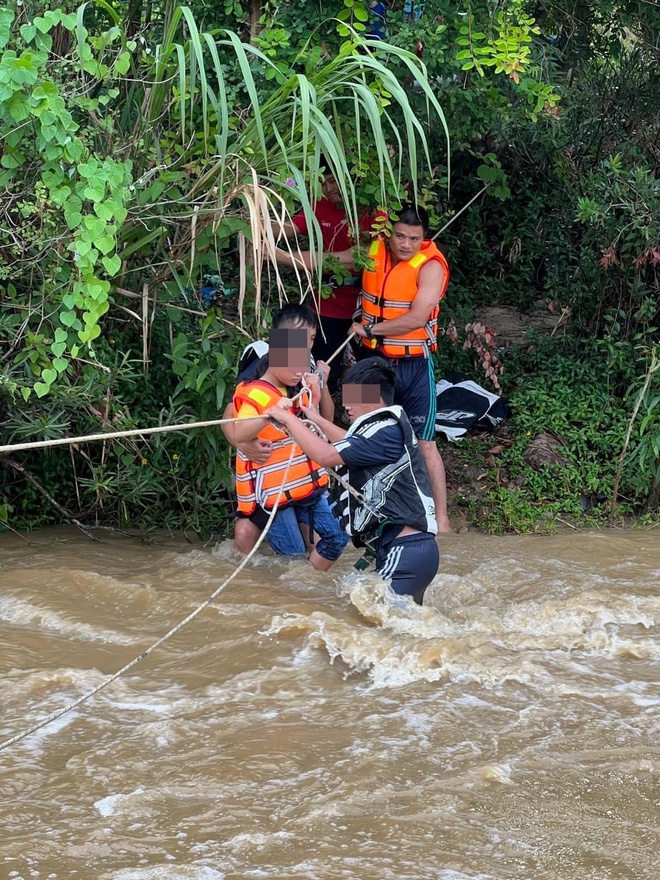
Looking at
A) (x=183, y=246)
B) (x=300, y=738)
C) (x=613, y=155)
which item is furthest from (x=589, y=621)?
(x=613, y=155)

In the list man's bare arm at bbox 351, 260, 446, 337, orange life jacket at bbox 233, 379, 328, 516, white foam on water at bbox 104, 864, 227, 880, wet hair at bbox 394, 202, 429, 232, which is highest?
wet hair at bbox 394, 202, 429, 232

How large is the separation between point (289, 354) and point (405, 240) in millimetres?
1506

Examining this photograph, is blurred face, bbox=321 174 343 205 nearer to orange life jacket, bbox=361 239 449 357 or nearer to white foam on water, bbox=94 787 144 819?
orange life jacket, bbox=361 239 449 357

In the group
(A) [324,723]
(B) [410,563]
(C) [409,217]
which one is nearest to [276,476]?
(B) [410,563]

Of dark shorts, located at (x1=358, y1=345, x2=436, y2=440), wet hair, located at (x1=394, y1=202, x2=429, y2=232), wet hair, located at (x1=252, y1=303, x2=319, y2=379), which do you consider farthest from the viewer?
dark shorts, located at (x1=358, y1=345, x2=436, y2=440)

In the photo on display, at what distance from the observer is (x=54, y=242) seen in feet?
15.0

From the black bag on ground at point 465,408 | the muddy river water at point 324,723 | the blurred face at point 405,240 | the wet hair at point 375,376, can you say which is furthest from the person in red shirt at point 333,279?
the muddy river water at point 324,723

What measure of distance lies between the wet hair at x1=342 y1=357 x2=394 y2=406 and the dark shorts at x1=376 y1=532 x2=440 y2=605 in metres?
0.58

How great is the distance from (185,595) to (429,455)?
1.91 m

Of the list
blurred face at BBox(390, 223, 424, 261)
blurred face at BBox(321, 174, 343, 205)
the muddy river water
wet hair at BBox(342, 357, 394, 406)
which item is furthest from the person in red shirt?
the muddy river water

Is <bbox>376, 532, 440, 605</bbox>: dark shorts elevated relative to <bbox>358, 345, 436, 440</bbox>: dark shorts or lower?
lower

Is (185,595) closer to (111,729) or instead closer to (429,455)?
(111,729)

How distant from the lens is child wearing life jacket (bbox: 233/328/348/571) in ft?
15.8

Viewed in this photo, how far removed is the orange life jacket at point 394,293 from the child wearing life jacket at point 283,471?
1238 mm
